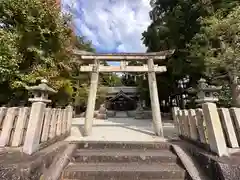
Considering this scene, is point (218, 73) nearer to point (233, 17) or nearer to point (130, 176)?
point (233, 17)

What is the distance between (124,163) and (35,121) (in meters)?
1.87

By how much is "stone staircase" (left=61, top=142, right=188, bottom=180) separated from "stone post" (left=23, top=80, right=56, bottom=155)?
2.47 feet

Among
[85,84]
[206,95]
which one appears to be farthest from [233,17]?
[85,84]

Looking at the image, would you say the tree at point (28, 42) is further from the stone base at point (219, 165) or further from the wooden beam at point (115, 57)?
the stone base at point (219, 165)

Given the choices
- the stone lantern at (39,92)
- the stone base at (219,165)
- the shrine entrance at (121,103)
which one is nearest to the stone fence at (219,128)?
the stone base at (219,165)

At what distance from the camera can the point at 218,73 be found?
760 centimetres

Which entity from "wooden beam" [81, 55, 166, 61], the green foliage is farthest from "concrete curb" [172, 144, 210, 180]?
the green foliage

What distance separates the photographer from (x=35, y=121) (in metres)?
2.93

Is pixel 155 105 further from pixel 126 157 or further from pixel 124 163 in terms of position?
pixel 124 163

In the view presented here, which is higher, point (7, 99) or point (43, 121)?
point (7, 99)

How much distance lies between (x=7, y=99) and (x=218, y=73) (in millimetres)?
9222

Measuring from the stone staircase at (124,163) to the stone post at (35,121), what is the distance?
752 mm

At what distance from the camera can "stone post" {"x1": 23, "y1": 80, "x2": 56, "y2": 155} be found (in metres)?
2.75

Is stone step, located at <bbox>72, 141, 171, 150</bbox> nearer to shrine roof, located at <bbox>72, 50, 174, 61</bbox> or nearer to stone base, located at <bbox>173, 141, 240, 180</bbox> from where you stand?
stone base, located at <bbox>173, 141, 240, 180</bbox>
